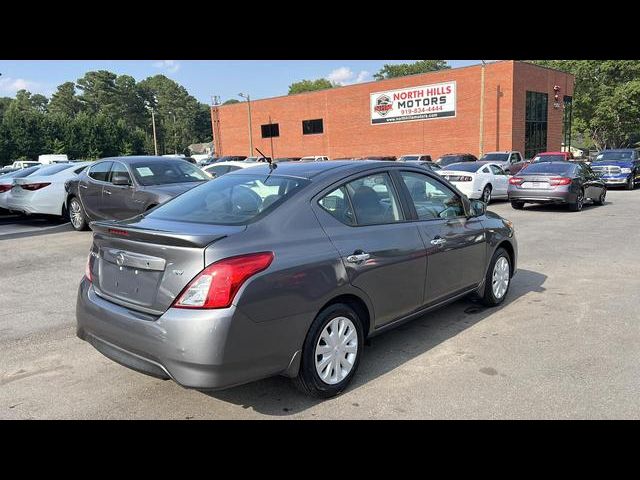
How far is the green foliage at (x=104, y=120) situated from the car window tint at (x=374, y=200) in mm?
62311

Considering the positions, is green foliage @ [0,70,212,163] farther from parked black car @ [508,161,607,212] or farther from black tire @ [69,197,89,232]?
parked black car @ [508,161,607,212]

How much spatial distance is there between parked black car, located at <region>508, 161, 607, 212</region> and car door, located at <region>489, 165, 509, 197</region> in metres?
2.47

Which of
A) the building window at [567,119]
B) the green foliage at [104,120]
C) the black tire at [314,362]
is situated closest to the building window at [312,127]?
the building window at [567,119]

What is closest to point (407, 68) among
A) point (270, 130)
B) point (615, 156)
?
point (270, 130)

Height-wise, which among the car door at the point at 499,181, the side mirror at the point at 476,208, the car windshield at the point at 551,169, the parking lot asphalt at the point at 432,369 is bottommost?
the parking lot asphalt at the point at 432,369

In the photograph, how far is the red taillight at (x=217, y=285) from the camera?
9.82 feet

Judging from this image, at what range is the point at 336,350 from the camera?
11.8 ft

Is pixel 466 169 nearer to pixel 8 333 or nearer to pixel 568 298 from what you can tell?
pixel 568 298

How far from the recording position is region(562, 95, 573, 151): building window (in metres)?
41.7

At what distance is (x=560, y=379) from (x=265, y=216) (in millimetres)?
2472

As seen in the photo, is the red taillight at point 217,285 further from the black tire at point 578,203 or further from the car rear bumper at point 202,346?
the black tire at point 578,203
